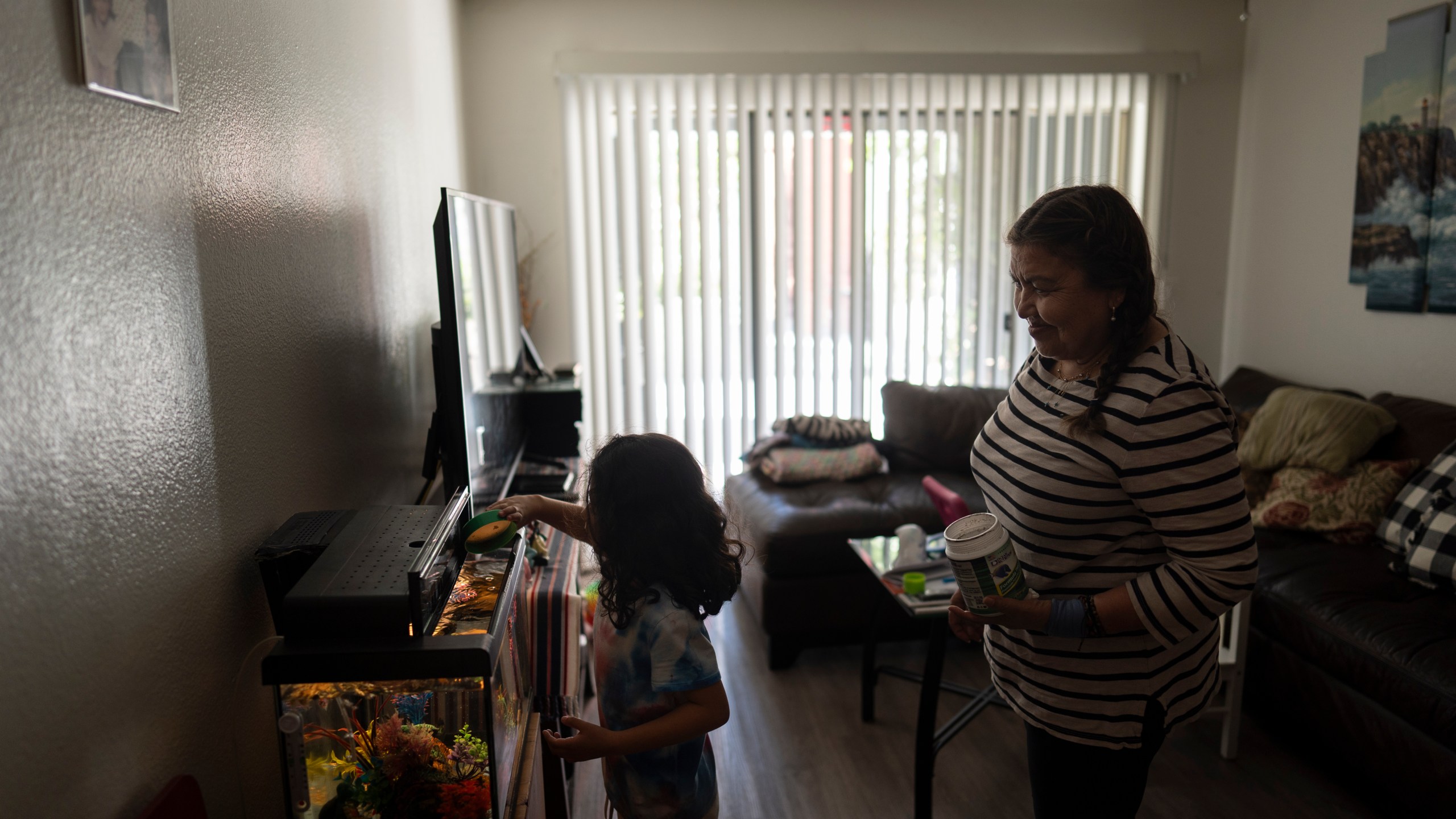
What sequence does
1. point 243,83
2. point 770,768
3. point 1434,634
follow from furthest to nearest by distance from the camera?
point 770,768
point 1434,634
point 243,83

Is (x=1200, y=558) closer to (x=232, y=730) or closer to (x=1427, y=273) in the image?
(x=232, y=730)

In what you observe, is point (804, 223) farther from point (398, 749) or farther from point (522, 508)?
point (398, 749)

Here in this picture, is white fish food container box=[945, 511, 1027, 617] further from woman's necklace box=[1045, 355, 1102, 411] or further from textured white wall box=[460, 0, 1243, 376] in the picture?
textured white wall box=[460, 0, 1243, 376]

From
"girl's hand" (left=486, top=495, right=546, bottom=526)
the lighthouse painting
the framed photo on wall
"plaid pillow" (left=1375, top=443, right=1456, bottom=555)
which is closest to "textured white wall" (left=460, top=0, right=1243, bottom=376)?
the lighthouse painting

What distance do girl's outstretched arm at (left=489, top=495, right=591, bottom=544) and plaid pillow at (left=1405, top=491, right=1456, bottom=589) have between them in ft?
7.82

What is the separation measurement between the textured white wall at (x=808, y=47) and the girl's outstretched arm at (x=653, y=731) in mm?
3145

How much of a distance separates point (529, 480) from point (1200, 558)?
214 centimetres

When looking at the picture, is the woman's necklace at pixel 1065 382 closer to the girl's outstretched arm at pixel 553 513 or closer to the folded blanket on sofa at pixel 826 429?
the girl's outstretched arm at pixel 553 513

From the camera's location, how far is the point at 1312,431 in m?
3.12

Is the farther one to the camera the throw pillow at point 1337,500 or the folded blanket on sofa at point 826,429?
the folded blanket on sofa at point 826,429

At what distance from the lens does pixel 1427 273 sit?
10.4 ft

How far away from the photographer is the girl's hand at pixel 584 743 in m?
1.21

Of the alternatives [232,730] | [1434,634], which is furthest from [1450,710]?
[232,730]

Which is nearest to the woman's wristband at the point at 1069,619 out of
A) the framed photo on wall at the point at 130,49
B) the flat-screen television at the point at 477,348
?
the flat-screen television at the point at 477,348
